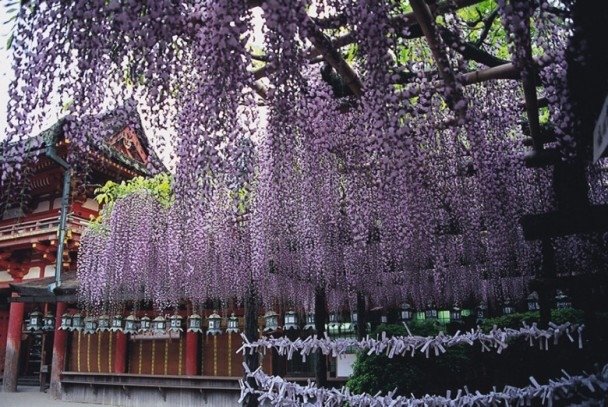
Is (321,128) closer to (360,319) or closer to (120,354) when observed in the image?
(360,319)

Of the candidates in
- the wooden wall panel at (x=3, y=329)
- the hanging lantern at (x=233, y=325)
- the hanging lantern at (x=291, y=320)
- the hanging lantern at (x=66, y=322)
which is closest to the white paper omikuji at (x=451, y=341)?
the hanging lantern at (x=291, y=320)

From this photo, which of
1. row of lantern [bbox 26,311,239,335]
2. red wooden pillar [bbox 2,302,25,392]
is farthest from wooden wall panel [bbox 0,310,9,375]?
row of lantern [bbox 26,311,239,335]

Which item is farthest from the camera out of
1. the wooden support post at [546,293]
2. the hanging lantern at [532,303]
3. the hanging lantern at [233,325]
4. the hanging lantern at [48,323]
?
the hanging lantern at [48,323]

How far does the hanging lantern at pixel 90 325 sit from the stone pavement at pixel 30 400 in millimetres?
1555

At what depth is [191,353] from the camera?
1055 centimetres

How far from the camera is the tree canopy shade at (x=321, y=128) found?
2.42 meters

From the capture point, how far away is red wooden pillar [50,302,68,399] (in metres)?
11.5

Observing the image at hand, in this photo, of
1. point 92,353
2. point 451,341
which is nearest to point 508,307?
point 451,341

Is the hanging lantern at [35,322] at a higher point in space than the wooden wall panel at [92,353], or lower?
higher

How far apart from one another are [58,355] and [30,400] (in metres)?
1.06

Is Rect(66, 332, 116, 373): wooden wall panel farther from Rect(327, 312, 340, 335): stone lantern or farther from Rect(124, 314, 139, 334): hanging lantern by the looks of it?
Rect(327, 312, 340, 335): stone lantern

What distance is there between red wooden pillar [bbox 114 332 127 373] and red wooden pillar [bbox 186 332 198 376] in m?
1.79

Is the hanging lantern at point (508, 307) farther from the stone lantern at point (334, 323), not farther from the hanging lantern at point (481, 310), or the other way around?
the stone lantern at point (334, 323)

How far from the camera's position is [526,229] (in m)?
3.23
